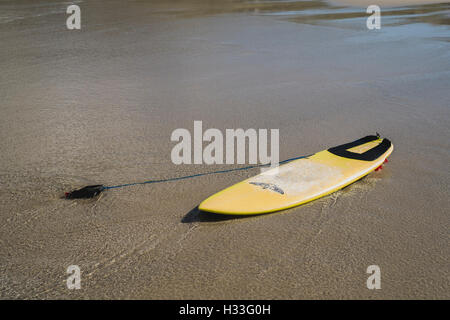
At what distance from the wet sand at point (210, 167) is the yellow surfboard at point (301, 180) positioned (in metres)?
0.09

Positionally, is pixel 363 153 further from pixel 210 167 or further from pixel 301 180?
pixel 210 167

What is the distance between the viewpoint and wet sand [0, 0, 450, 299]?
2.48 m

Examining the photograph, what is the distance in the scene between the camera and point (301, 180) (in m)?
3.34

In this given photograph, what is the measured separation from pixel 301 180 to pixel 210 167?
0.89 m

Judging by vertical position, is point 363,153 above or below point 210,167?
above

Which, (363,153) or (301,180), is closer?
(301,180)

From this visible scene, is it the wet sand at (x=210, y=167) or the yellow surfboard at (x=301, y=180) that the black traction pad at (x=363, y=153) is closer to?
the yellow surfboard at (x=301, y=180)

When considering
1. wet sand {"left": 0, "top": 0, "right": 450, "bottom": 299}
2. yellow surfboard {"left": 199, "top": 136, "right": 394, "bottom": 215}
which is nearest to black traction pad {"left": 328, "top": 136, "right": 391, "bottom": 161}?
yellow surfboard {"left": 199, "top": 136, "right": 394, "bottom": 215}

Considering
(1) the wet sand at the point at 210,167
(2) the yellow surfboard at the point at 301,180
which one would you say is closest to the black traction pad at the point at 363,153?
(2) the yellow surfboard at the point at 301,180

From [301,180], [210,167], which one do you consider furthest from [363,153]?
[210,167]
